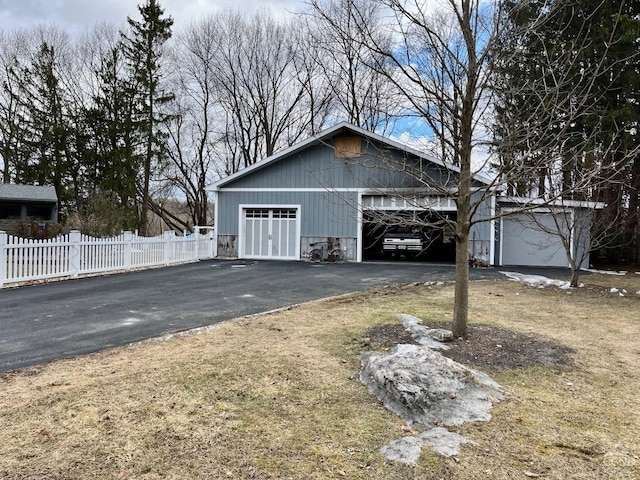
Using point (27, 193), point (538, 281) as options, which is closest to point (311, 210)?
point (538, 281)

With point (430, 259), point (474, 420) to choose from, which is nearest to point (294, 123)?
point (430, 259)

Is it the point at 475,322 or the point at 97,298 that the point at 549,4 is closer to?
the point at 475,322

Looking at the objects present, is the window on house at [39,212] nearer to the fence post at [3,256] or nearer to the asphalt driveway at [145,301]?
the asphalt driveway at [145,301]

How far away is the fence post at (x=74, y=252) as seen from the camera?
1087 cm

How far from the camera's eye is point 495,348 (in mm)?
5043

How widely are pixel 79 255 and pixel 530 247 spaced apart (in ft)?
50.3

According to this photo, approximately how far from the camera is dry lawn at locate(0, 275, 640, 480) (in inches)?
102

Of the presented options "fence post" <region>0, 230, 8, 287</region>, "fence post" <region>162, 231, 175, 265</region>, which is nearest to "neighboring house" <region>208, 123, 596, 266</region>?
"fence post" <region>162, 231, 175, 265</region>

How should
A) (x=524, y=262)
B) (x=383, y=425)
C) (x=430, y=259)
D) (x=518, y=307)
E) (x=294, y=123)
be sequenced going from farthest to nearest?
1. (x=294, y=123)
2. (x=430, y=259)
3. (x=524, y=262)
4. (x=518, y=307)
5. (x=383, y=425)

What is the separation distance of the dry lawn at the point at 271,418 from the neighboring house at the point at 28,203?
2268cm

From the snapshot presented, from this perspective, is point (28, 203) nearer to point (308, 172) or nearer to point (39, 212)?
point (39, 212)

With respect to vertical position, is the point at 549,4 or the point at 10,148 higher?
the point at 10,148

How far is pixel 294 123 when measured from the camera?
97.5ft

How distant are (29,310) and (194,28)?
1013 inches
